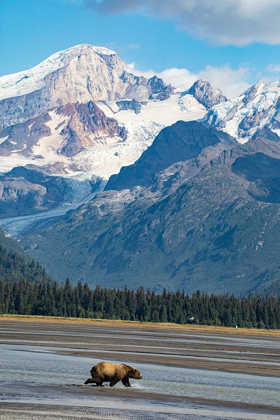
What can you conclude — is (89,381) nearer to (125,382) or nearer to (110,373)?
(110,373)

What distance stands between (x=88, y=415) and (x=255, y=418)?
36.1 feet

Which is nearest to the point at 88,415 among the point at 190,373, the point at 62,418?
the point at 62,418

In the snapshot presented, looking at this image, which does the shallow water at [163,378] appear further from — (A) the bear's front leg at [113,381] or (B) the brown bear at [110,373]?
(B) the brown bear at [110,373]

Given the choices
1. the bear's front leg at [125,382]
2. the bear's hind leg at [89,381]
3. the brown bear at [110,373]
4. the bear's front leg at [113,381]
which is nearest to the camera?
the brown bear at [110,373]

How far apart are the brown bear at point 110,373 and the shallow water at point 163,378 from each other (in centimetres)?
115

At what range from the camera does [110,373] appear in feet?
200

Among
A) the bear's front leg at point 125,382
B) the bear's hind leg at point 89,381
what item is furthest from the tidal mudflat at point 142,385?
the bear's hind leg at point 89,381

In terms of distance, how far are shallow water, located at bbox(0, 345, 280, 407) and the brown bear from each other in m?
1.15

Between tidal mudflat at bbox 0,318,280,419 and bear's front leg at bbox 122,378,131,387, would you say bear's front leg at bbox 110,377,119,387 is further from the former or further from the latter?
bear's front leg at bbox 122,378,131,387

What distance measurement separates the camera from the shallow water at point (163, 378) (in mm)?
63031

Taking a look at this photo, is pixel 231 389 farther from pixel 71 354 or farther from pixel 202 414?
pixel 71 354

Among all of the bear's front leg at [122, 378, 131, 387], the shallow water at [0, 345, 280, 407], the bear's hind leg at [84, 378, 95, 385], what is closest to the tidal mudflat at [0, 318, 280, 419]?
the shallow water at [0, 345, 280, 407]

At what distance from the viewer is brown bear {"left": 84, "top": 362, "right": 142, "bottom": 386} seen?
59812 millimetres

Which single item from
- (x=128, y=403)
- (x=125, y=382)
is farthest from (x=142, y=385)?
(x=128, y=403)
